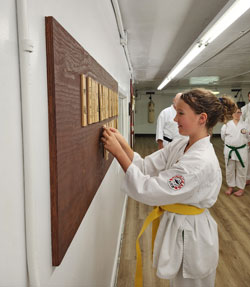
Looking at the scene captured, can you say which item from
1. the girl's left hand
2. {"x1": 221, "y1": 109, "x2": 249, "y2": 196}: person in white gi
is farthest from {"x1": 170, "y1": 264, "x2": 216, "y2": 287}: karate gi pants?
{"x1": 221, "y1": 109, "x2": 249, "y2": 196}: person in white gi

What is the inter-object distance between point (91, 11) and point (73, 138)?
2.12 feet

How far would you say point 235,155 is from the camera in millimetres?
4051

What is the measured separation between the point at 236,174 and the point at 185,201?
131 inches

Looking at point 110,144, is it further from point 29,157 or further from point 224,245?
point 224,245

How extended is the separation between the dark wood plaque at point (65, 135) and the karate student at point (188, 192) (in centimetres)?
42

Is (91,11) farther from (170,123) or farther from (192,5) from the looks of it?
(170,123)

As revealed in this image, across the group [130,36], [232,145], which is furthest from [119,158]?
[232,145]

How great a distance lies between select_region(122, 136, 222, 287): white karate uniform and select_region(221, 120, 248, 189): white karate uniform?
2979mm

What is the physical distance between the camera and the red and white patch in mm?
1146

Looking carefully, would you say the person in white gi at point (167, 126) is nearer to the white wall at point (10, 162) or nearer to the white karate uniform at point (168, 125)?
the white karate uniform at point (168, 125)

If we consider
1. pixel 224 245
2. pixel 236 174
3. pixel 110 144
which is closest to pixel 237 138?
pixel 236 174

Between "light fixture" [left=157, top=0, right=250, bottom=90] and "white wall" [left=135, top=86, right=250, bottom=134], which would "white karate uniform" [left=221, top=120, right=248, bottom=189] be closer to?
"light fixture" [left=157, top=0, right=250, bottom=90]

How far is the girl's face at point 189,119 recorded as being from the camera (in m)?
1.28

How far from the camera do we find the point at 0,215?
375 mm
